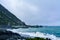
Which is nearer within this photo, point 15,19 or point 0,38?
point 0,38

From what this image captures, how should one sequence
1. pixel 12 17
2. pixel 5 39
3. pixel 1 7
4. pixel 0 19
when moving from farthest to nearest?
pixel 12 17
pixel 1 7
pixel 0 19
pixel 5 39

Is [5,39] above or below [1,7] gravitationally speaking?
below

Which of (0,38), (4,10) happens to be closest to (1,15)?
(4,10)

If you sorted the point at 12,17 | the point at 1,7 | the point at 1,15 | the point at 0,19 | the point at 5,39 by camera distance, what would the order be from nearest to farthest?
Result: the point at 5,39
the point at 0,19
the point at 1,15
the point at 1,7
the point at 12,17

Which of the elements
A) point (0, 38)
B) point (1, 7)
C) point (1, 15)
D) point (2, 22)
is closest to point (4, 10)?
point (1, 7)

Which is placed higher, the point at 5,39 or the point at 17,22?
the point at 17,22

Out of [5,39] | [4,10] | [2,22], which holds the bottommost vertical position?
[5,39]

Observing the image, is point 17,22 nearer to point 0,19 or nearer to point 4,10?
point 4,10

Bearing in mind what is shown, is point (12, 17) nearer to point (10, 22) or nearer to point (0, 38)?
point (10, 22)

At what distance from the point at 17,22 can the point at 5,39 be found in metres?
157

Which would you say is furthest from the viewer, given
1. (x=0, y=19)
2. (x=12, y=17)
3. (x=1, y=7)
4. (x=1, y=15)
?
(x=12, y=17)

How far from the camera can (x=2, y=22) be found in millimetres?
148125

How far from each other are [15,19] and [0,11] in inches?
1098

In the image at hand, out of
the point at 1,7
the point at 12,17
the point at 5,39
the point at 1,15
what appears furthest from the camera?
the point at 12,17
